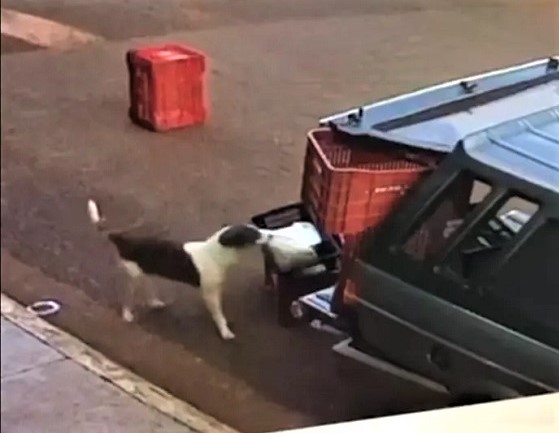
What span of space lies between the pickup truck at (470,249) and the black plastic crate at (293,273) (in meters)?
0.02

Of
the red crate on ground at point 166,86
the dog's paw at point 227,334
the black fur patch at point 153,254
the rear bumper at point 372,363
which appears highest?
the red crate on ground at point 166,86

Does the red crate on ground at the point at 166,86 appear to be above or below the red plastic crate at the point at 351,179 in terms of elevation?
above

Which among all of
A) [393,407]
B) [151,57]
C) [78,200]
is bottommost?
[393,407]

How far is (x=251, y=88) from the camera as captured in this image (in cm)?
75

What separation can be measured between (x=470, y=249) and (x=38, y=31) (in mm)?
358

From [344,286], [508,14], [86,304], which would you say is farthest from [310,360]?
[508,14]

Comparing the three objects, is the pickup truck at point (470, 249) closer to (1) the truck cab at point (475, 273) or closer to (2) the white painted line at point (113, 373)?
(1) the truck cab at point (475, 273)

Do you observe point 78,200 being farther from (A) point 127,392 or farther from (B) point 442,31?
(B) point 442,31

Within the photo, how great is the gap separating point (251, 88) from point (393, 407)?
0.27 m

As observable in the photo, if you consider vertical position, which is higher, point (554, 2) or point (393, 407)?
point (554, 2)

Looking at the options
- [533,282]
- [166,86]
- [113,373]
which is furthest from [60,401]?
[533,282]

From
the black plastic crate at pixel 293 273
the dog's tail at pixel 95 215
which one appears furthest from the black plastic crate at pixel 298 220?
the dog's tail at pixel 95 215

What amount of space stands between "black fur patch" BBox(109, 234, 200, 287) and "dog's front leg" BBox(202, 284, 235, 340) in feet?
0.05

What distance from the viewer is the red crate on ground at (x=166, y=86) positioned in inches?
28.4
